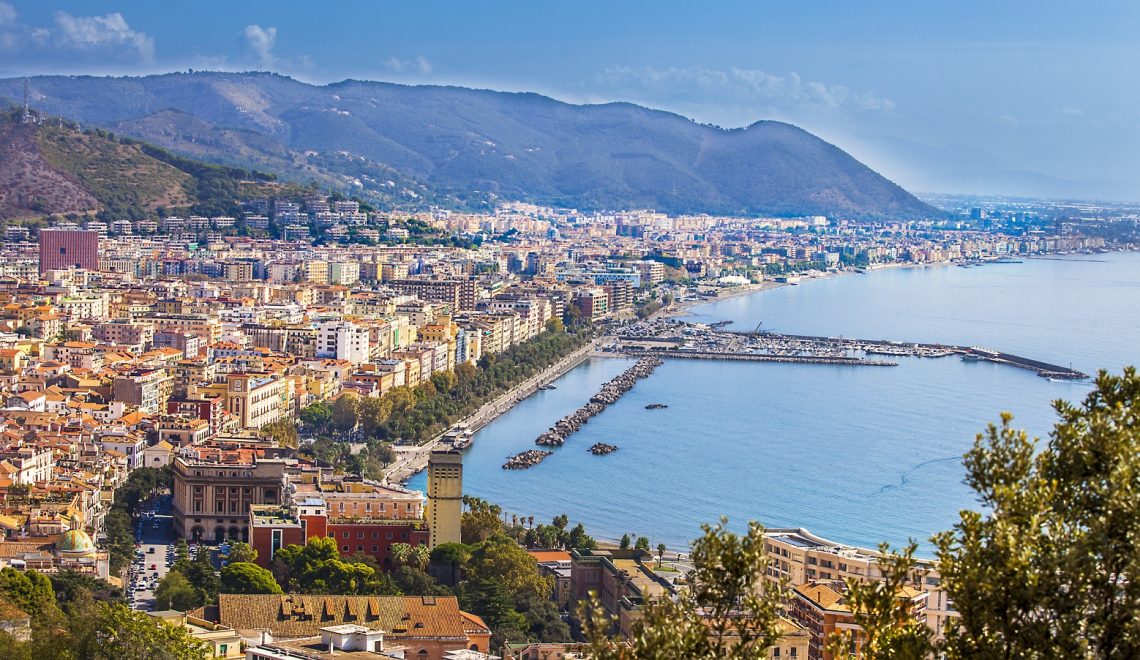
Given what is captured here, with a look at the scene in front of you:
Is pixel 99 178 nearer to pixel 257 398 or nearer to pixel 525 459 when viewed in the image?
Answer: pixel 257 398

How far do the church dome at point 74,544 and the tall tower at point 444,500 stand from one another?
1822mm

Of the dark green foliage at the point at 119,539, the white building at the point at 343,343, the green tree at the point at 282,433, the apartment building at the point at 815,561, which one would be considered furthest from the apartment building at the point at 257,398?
the apartment building at the point at 815,561

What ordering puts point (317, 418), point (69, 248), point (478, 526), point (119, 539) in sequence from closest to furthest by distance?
point (119, 539) < point (478, 526) < point (317, 418) < point (69, 248)

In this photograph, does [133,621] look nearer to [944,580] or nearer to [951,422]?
[944,580]

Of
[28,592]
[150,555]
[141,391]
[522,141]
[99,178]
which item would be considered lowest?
[150,555]

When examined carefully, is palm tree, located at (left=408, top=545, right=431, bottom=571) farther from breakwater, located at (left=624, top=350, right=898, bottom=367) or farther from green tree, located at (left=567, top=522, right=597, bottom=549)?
breakwater, located at (left=624, top=350, right=898, bottom=367)

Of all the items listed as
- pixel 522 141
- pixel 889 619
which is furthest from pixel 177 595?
pixel 522 141

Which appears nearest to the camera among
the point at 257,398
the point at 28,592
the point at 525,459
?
the point at 28,592

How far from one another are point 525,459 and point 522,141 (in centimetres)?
7116

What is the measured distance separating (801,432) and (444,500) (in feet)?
21.7

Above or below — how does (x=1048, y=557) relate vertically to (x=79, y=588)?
above

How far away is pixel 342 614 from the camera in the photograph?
705cm

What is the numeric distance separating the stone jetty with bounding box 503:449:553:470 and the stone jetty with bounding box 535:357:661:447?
1.82 ft

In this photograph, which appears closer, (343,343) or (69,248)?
(343,343)
